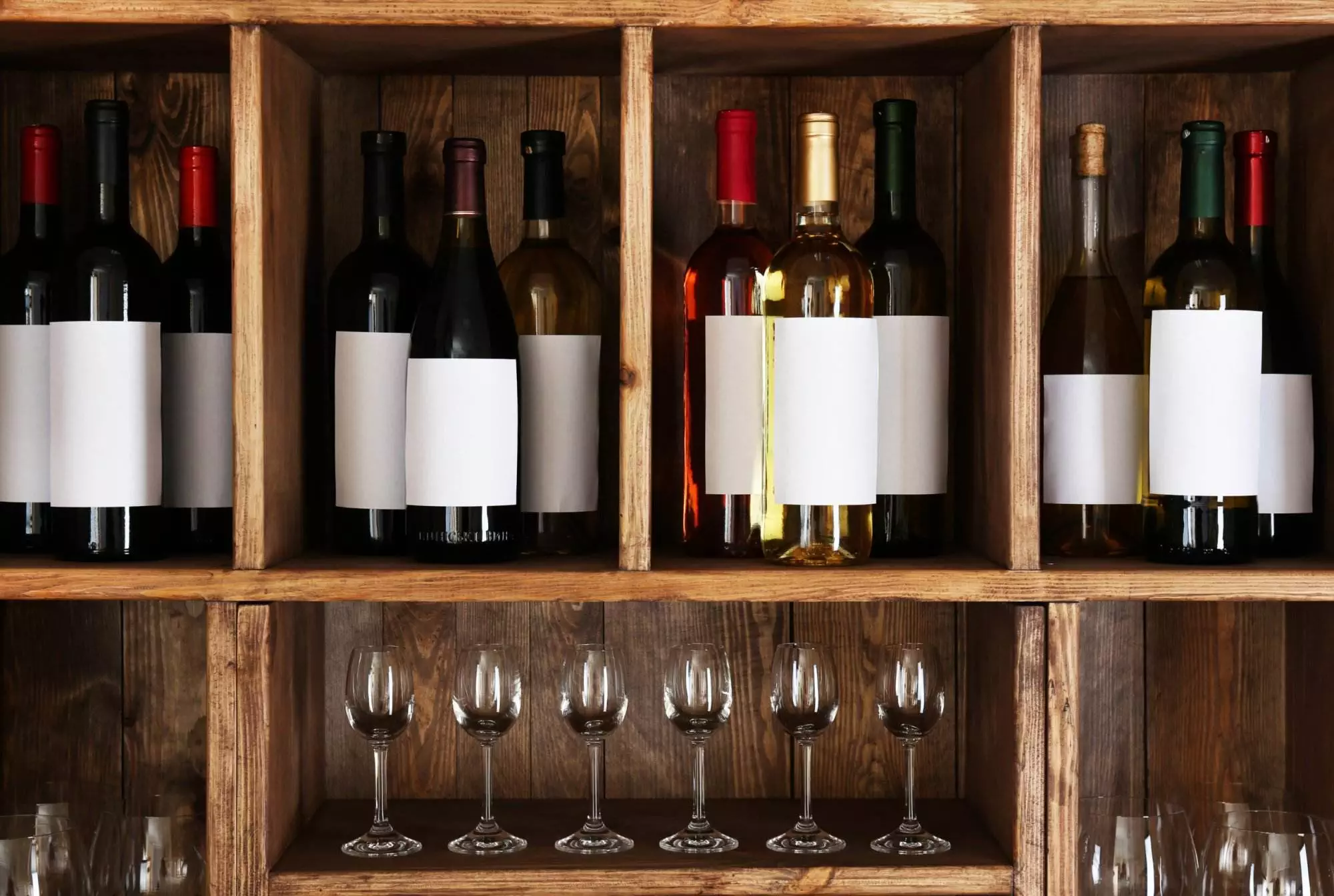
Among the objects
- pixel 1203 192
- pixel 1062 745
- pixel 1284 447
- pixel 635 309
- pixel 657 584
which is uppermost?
pixel 1203 192

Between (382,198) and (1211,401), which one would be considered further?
(382,198)

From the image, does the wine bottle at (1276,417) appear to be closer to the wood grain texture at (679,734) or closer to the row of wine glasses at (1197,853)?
the row of wine glasses at (1197,853)

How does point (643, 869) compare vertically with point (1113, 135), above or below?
below

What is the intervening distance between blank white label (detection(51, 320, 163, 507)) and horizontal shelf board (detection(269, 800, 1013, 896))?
0.33m

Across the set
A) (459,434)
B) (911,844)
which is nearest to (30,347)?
(459,434)

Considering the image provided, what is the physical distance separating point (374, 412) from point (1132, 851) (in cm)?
71

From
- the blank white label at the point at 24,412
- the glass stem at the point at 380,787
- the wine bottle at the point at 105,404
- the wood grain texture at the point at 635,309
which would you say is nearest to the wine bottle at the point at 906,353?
the wood grain texture at the point at 635,309

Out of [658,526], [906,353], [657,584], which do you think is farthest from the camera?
[658,526]

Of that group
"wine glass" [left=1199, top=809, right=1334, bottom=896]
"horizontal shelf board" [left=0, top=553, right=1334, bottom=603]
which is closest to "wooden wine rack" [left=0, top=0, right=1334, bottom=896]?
"horizontal shelf board" [left=0, top=553, right=1334, bottom=603]

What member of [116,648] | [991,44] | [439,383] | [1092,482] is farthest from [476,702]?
[991,44]

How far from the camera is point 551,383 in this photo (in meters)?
1.07

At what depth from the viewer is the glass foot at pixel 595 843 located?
3.41 feet

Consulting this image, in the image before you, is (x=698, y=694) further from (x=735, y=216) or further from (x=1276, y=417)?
(x=1276, y=417)

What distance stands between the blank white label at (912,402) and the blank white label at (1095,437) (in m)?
0.09
